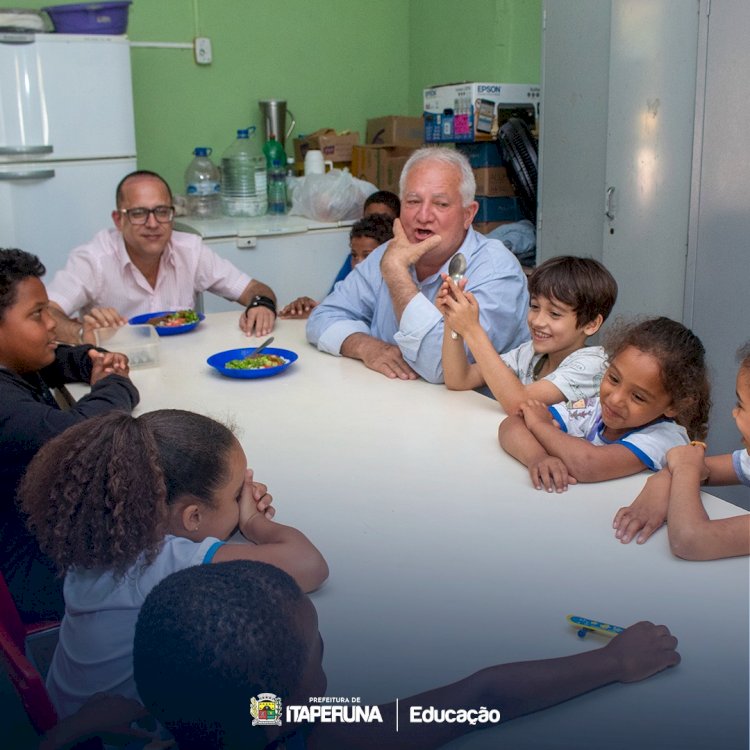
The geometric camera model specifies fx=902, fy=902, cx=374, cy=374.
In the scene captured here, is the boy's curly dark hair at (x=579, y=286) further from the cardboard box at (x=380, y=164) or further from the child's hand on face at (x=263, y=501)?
the cardboard box at (x=380, y=164)

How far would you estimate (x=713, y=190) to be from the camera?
2.85m

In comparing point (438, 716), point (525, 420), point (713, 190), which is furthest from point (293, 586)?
point (713, 190)

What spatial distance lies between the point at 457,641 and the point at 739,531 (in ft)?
1.33

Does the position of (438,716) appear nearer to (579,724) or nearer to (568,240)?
(579,724)

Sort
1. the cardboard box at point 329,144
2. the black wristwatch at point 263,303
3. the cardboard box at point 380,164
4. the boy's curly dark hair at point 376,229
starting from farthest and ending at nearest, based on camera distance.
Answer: the cardboard box at point 329,144 → the cardboard box at point 380,164 → the boy's curly dark hair at point 376,229 → the black wristwatch at point 263,303

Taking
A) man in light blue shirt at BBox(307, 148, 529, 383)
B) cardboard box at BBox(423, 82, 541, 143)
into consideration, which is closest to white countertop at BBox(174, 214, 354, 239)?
cardboard box at BBox(423, 82, 541, 143)

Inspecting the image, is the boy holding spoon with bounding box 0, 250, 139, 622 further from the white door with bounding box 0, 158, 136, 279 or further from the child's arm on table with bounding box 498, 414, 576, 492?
the white door with bounding box 0, 158, 136, 279

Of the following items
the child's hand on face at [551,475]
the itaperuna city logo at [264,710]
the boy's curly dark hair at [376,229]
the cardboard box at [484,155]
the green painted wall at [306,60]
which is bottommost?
the child's hand on face at [551,475]

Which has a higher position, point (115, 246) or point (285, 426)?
point (115, 246)

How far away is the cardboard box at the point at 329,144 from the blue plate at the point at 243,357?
2.35 m

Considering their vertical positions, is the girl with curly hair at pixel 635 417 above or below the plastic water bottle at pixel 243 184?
below

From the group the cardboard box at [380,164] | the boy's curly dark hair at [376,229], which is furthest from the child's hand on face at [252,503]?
the cardboard box at [380,164]

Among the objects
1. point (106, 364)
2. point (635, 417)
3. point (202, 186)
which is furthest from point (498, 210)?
point (635, 417)

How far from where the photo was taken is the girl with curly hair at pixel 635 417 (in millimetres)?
1398
